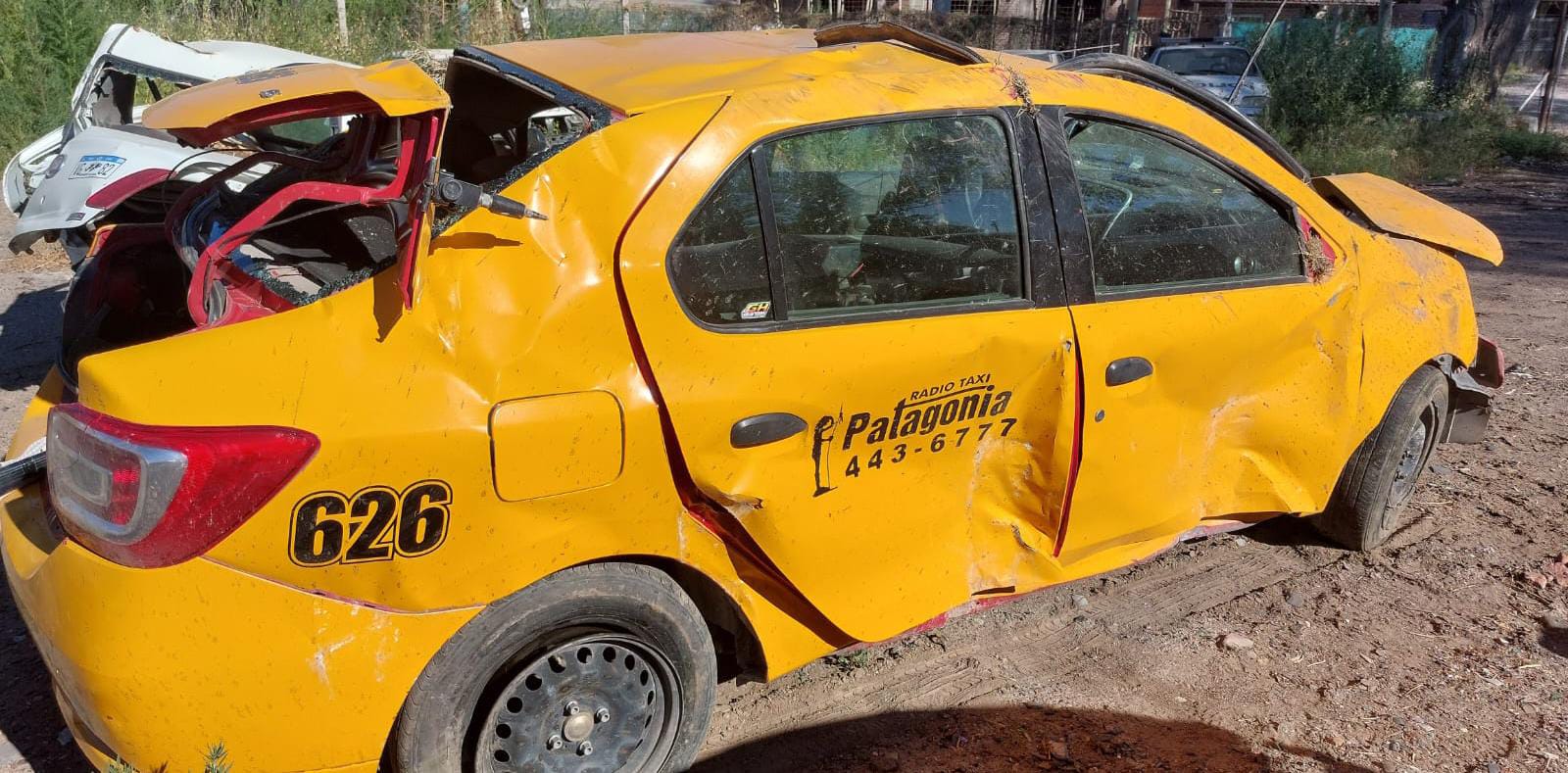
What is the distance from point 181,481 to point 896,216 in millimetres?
1715

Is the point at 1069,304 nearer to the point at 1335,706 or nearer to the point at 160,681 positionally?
the point at 1335,706

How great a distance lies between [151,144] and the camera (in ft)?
19.8

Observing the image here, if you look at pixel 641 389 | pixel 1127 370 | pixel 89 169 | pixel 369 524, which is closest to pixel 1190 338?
pixel 1127 370

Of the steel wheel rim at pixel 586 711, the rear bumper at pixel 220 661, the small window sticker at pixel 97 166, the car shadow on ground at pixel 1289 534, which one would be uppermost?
the small window sticker at pixel 97 166

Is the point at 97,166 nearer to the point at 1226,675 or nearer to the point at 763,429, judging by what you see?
the point at 763,429

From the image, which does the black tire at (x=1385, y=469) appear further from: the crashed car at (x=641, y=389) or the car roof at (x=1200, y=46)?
the car roof at (x=1200, y=46)

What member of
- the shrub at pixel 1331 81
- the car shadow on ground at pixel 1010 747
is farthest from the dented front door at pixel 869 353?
the shrub at pixel 1331 81

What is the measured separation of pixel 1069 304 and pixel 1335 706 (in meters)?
1.52

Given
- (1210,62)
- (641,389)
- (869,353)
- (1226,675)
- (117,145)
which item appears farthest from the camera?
(1210,62)

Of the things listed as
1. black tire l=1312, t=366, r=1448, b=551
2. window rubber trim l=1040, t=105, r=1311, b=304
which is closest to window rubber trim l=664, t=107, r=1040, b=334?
window rubber trim l=1040, t=105, r=1311, b=304

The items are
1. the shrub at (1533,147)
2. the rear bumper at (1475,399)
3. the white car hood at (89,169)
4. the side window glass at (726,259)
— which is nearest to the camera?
the side window glass at (726,259)

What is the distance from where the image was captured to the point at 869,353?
8.68ft

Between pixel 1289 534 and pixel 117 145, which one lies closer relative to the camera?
pixel 1289 534

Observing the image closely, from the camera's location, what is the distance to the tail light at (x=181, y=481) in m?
2.05
